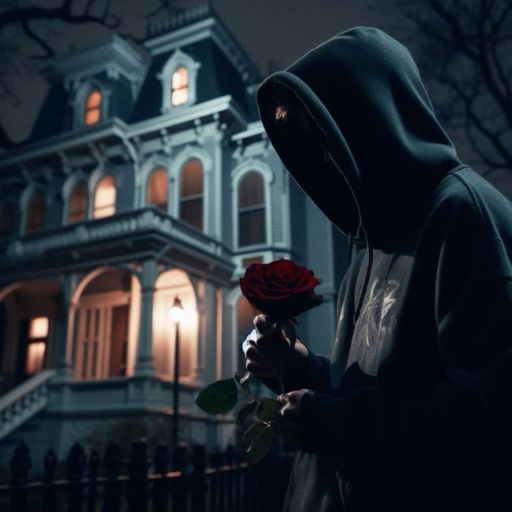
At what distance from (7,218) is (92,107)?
5.59m

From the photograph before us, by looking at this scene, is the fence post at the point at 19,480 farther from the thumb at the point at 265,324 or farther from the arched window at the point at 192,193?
the arched window at the point at 192,193

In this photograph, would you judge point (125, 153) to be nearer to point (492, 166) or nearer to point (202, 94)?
point (202, 94)

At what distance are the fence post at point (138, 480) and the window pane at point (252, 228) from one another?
12919 millimetres

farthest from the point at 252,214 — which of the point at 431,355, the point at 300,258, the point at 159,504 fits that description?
the point at 431,355

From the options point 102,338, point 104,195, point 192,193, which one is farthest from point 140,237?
point 104,195

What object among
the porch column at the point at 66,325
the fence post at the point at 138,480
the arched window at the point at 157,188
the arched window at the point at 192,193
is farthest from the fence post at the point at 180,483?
the arched window at the point at 157,188

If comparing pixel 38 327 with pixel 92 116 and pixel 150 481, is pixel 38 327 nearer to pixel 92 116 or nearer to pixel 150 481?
pixel 92 116

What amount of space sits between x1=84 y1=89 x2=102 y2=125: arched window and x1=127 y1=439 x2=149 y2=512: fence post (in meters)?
17.0

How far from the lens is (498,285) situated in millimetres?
1020

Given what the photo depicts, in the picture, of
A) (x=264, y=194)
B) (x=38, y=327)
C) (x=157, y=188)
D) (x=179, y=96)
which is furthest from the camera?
(x=179, y=96)

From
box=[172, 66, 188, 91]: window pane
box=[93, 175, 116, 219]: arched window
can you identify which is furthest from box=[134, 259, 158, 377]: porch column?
box=[172, 66, 188, 91]: window pane

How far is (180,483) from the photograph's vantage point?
3754 millimetres

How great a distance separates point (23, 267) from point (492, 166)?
51.0ft

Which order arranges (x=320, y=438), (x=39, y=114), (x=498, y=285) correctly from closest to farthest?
1. (x=498, y=285)
2. (x=320, y=438)
3. (x=39, y=114)
